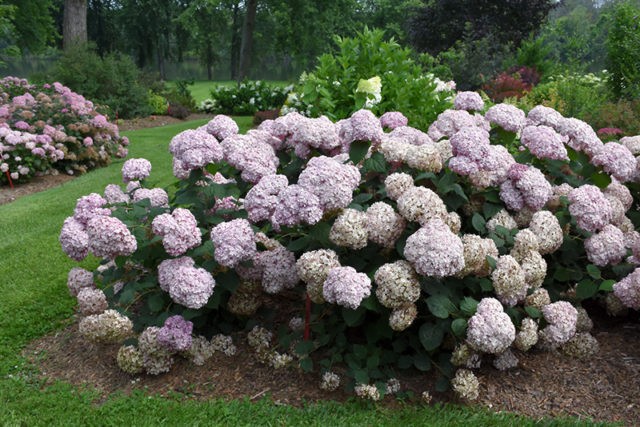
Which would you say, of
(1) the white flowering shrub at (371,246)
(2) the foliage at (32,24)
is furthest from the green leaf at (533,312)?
(2) the foliage at (32,24)

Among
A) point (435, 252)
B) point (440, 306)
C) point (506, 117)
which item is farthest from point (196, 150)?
point (506, 117)

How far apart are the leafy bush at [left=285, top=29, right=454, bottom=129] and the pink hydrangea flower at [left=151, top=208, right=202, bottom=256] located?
9.22ft

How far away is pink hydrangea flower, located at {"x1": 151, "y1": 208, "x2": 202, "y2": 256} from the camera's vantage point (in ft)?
9.20

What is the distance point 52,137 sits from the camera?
8.62m

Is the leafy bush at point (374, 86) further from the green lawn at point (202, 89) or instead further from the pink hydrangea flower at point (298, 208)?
the green lawn at point (202, 89)

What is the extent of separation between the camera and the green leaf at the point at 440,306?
267 cm

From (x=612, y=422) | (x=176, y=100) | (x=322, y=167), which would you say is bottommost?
(x=176, y=100)

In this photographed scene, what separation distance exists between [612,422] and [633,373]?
1.51 feet

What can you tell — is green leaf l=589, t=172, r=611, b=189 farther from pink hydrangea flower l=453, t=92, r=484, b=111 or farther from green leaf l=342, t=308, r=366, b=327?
green leaf l=342, t=308, r=366, b=327

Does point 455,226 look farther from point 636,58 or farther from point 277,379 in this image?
point 636,58

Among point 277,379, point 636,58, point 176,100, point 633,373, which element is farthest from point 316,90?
point 176,100

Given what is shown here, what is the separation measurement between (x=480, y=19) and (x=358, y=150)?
1800cm

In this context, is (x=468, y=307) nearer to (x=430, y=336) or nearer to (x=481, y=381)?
(x=430, y=336)

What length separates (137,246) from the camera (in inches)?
118
